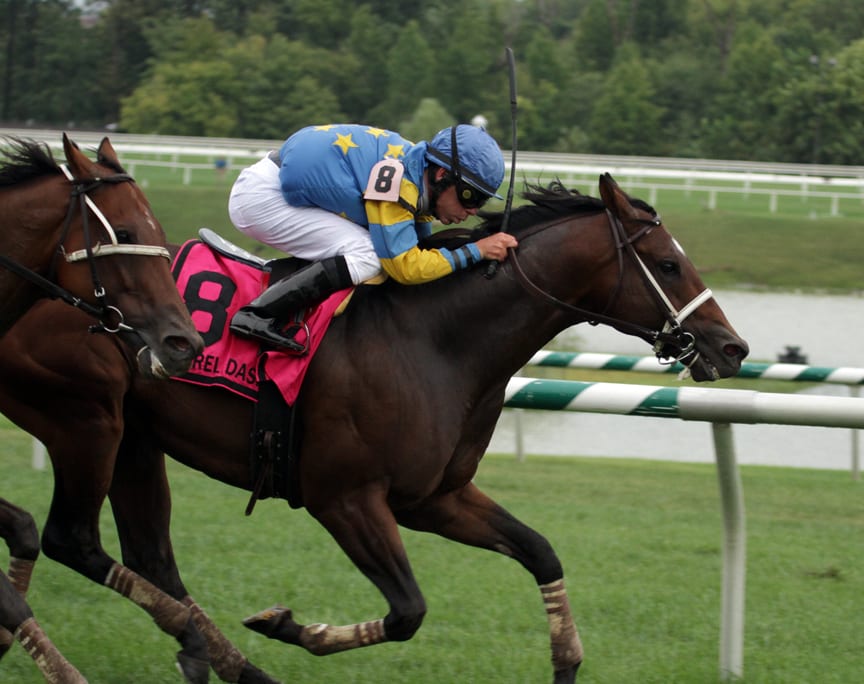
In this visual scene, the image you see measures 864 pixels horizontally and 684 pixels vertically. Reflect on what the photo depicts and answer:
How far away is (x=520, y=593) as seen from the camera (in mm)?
5844

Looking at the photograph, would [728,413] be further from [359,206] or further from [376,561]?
[359,206]

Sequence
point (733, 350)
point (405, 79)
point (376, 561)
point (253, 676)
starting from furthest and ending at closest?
point (405, 79), point (253, 676), point (733, 350), point (376, 561)

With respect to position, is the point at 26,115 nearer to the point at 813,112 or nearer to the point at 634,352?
the point at 813,112

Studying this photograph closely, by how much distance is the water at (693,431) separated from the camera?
11.6 m

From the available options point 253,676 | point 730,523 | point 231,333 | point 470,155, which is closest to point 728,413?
point 730,523

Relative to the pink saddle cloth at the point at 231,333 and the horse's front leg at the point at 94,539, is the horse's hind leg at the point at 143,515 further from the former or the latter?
the pink saddle cloth at the point at 231,333

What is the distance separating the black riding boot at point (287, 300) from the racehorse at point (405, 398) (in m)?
0.13

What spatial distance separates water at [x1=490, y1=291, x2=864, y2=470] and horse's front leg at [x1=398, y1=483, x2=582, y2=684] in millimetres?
4775

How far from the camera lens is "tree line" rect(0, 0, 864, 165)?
39562 millimetres

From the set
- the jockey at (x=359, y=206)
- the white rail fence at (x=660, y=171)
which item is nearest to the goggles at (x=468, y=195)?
the jockey at (x=359, y=206)

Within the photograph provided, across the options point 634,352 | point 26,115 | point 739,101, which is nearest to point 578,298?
point 634,352

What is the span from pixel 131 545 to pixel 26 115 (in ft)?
163

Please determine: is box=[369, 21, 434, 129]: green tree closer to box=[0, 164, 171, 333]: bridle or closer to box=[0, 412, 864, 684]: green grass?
box=[0, 412, 864, 684]: green grass

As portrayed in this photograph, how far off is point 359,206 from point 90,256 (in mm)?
984
